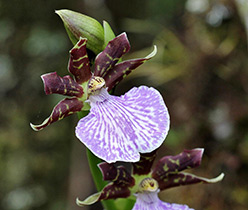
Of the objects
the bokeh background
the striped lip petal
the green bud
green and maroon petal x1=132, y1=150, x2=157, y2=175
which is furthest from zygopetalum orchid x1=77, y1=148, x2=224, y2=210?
the bokeh background

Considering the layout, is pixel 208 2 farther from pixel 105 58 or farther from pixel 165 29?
pixel 105 58

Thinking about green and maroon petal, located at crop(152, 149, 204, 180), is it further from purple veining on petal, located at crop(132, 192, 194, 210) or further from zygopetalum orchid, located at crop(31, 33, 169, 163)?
zygopetalum orchid, located at crop(31, 33, 169, 163)

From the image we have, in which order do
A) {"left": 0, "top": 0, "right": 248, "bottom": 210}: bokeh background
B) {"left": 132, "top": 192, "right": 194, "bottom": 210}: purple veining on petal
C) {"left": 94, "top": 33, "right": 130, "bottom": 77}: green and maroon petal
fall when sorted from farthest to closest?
1. {"left": 0, "top": 0, "right": 248, "bottom": 210}: bokeh background
2. {"left": 132, "top": 192, "right": 194, "bottom": 210}: purple veining on petal
3. {"left": 94, "top": 33, "right": 130, "bottom": 77}: green and maroon petal

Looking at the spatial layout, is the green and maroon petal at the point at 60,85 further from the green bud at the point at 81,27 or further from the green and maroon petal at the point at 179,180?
the green and maroon petal at the point at 179,180

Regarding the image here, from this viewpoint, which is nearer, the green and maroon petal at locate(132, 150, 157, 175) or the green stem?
the green stem

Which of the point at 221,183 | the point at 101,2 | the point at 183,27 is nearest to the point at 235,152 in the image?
the point at 221,183

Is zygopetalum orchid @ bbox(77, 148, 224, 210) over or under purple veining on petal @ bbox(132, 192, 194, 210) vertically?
over

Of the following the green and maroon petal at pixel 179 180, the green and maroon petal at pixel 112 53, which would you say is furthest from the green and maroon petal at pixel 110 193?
the green and maroon petal at pixel 112 53
